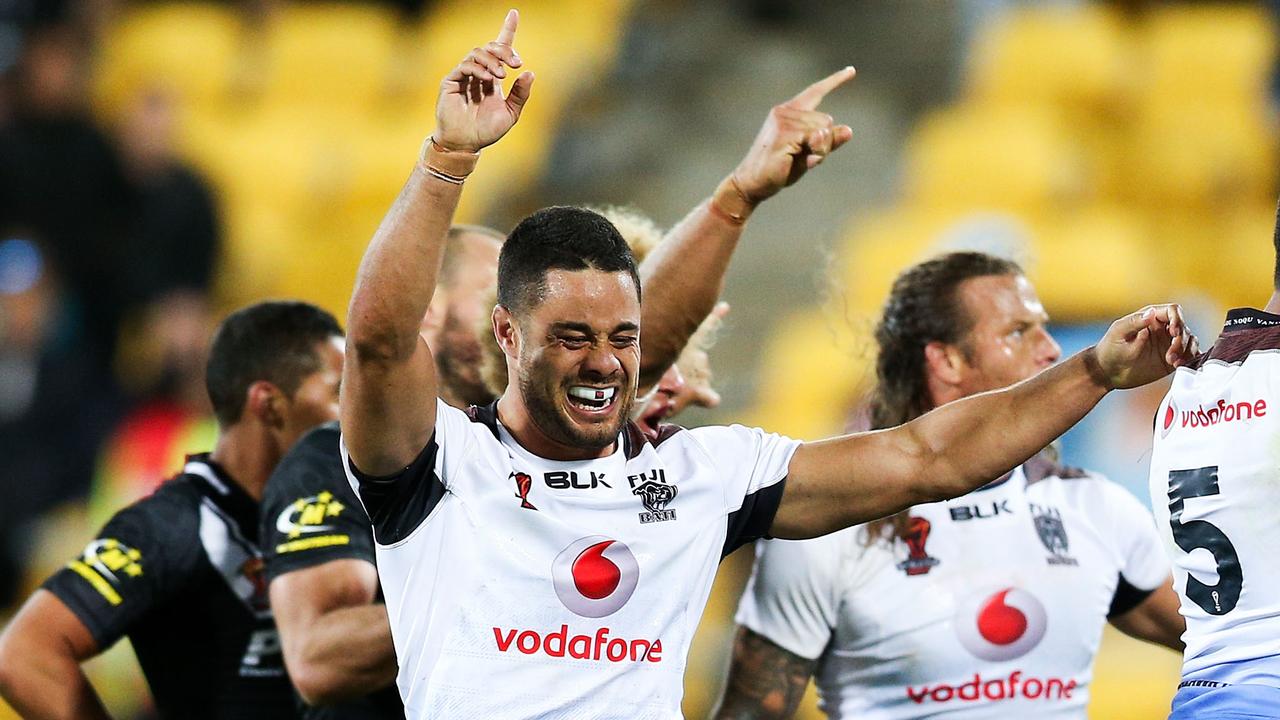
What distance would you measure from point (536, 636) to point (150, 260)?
25.7ft

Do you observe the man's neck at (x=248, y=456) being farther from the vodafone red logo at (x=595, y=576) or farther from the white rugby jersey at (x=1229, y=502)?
the white rugby jersey at (x=1229, y=502)

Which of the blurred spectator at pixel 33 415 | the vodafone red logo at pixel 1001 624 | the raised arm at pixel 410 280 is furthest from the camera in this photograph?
the blurred spectator at pixel 33 415

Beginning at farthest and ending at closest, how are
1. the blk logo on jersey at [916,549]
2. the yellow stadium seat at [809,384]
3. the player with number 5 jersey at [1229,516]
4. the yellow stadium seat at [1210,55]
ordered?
the yellow stadium seat at [1210,55]
the yellow stadium seat at [809,384]
the blk logo on jersey at [916,549]
the player with number 5 jersey at [1229,516]

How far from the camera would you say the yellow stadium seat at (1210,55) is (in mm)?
10969

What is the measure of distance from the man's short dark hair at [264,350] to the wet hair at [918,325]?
1.63 m

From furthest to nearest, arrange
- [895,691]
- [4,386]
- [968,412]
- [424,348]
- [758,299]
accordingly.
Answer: [758,299], [4,386], [895,691], [968,412], [424,348]

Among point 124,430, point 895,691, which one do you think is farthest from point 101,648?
point 124,430

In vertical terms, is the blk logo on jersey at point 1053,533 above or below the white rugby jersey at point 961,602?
above

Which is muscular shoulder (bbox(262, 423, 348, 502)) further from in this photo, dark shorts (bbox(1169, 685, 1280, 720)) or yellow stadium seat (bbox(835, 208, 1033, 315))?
yellow stadium seat (bbox(835, 208, 1033, 315))

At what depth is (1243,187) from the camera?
10.5 metres

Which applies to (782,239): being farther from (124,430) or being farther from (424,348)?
(424,348)

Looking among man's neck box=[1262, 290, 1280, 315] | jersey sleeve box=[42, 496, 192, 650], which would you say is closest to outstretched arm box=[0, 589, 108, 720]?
jersey sleeve box=[42, 496, 192, 650]

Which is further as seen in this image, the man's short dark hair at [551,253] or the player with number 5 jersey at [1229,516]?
the man's short dark hair at [551,253]

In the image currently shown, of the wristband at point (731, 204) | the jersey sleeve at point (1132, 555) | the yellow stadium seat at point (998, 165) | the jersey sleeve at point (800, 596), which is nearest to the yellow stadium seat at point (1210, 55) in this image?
the yellow stadium seat at point (998, 165)
